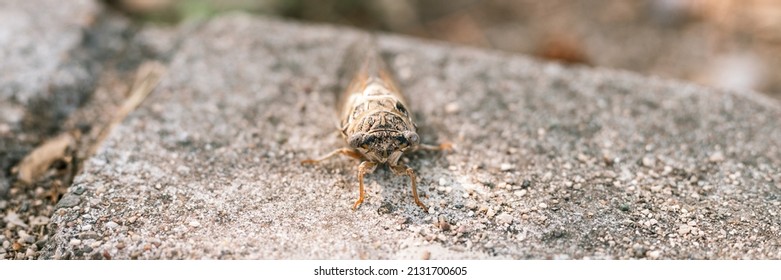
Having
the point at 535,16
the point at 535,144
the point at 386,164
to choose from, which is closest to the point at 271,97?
the point at 386,164

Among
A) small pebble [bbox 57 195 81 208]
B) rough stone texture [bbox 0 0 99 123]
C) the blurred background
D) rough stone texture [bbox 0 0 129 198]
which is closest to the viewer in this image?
small pebble [bbox 57 195 81 208]

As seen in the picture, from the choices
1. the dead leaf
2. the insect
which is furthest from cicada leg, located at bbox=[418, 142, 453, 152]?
the dead leaf

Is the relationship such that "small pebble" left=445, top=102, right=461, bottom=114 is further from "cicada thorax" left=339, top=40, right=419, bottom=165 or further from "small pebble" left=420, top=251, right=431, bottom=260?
"small pebble" left=420, top=251, right=431, bottom=260

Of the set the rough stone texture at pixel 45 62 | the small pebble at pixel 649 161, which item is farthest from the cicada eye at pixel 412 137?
the rough stone texture at pixel 45 62

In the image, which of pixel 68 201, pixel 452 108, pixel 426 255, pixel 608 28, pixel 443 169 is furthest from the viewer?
pixel 608 28

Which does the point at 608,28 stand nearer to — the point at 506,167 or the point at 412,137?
the point at 506,167

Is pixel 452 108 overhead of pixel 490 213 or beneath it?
overhead

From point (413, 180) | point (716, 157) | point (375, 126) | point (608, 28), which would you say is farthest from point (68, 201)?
point (608, 28)

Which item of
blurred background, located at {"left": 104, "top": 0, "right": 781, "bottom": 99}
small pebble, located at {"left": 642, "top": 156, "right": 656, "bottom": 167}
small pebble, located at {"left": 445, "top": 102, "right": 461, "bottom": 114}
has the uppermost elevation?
blurred background, located at {"left": 104, "top": 0, "right": 781, "bottom": 99}

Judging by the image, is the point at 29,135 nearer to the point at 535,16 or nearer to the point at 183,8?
the point at 183,8
